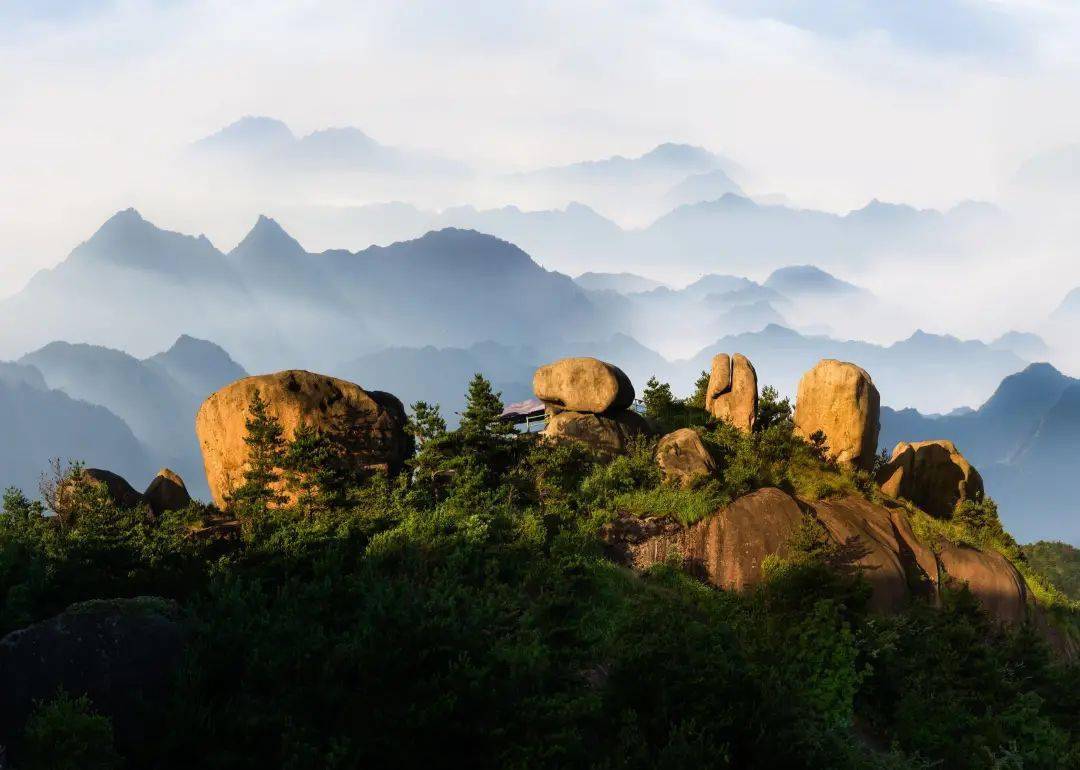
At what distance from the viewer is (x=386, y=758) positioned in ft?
37.9

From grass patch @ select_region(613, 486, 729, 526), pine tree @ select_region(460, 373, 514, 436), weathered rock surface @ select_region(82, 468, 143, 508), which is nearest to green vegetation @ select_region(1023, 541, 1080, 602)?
grass patch @ select_region(613, 486, 729, 526)

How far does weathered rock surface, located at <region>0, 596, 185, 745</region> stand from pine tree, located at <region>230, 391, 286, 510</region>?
9134 millimetres

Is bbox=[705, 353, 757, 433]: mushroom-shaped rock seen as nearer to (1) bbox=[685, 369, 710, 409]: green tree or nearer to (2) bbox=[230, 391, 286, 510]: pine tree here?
(1) bbox=[685, 369, 710, 409]: green tree

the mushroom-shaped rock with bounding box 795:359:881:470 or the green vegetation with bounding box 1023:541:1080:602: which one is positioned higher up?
the mushroom-shaped rock with bounding box 795:359:881:470

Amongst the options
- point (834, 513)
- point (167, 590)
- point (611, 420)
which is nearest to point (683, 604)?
point (834, 513)

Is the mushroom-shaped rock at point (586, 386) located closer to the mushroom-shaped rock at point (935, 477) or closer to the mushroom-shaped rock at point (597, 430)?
the mushroom-shaped rock at point (597, 430)

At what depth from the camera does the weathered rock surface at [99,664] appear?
496 inches

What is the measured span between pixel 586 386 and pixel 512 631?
50.0 feet

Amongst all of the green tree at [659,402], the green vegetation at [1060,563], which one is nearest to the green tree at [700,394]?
the green tree at [659,402]

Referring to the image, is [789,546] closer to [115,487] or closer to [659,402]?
[659,402]

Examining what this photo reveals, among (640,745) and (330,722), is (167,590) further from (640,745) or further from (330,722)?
(640,745)

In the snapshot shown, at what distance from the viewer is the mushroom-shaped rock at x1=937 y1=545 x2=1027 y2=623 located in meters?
26.6

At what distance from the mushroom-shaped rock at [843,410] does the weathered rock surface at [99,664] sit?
74.5 feet

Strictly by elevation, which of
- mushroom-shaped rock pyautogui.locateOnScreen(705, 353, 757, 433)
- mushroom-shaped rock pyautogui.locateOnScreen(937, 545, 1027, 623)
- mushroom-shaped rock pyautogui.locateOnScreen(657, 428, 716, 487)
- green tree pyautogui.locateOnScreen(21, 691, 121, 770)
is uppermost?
mushroom-shaped rock pyautogui.locateOnScreen(705, 353, 757, 433)
